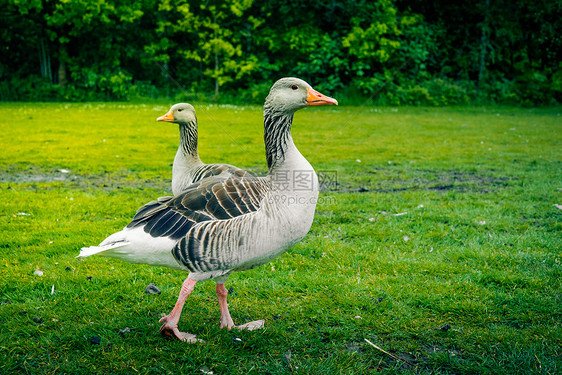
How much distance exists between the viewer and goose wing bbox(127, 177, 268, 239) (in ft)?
11.1

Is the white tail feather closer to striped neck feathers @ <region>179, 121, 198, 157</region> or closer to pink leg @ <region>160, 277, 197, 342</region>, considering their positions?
pink leg @ <region>160, 277, 197, 342</region>

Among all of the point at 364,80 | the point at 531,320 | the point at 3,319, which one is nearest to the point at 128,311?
the point at 3,319

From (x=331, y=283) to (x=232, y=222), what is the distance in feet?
5.59

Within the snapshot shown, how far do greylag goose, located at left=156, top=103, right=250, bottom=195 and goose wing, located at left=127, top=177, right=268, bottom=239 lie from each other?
1.47 metres

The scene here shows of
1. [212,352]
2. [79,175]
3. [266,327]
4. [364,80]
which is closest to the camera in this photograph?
[212,352]

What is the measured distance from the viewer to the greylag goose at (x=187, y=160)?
5.33 m

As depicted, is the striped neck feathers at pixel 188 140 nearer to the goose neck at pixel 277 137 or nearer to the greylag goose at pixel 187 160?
the greylag goose at pixel 187 160

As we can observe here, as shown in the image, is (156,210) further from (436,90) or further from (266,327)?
(436,90)

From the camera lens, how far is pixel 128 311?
403 centimetres

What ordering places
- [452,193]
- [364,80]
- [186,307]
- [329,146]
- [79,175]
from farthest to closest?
1. [364,80]
2. [329,146]
3. [79,175]
4. [452,193]
5. [186,307]

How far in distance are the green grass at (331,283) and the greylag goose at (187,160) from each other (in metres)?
1.15

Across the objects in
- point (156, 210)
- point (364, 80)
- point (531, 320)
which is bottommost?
point (531, 320)

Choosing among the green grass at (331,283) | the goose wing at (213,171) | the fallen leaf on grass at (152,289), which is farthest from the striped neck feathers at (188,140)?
the fallen leaf on grass at (152,289)

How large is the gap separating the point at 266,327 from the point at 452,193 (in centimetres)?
540
